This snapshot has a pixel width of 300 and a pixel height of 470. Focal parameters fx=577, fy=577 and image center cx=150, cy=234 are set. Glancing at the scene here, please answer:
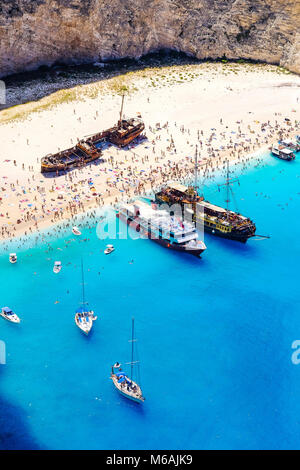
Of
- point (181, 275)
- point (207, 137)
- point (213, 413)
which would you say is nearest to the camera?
point (213, 413)

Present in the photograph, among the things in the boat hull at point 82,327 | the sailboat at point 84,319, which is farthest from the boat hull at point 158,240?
the boat hull at point 82,327

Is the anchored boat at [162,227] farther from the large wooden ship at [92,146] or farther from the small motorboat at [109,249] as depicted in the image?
the large wooden ship at [92,146]

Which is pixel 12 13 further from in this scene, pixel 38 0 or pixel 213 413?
pixel 213 413

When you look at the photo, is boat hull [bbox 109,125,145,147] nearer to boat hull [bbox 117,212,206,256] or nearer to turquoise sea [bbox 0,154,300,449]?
boat hull [bbox 117,212,206,256]

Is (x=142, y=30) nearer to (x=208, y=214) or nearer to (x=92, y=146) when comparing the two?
(x=92, y=146)

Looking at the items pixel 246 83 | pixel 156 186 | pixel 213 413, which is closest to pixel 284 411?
pixel 213 413

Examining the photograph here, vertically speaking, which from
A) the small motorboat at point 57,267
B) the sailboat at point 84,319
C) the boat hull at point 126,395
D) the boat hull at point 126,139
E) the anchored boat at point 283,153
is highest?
the boat hull at point 126,139
